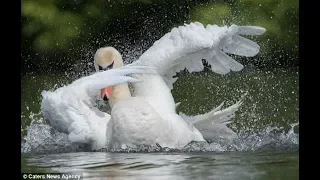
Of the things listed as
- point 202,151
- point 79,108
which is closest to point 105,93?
point 79,108

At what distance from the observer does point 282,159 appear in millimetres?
5352

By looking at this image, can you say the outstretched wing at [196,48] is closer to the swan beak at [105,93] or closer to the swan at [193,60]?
the swan at [193,60]

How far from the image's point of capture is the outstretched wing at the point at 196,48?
5926mm

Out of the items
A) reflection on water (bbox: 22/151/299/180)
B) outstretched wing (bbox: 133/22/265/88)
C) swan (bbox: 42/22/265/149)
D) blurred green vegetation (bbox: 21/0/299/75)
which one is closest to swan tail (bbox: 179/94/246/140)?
swan (bbox: 42/22/265/149)

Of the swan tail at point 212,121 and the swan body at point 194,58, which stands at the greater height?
the swan body at point 194,58

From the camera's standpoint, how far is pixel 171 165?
523 centimetres

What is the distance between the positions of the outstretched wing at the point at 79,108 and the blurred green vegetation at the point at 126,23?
273 centimetres

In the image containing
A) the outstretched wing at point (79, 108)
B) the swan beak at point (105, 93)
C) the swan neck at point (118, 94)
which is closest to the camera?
the outstretched wing at point (79, 108)

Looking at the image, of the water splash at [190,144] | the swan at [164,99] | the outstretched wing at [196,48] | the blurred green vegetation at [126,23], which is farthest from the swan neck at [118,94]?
→ the blurred green vegetation at [126,23]

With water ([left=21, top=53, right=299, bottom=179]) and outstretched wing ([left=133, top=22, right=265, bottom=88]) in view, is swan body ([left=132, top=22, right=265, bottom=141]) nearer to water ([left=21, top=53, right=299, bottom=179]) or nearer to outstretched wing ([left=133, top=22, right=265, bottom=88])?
outstretched wing ([left=133, top=22, right=265, bottom=88])

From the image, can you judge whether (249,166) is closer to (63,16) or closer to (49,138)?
(49,138)

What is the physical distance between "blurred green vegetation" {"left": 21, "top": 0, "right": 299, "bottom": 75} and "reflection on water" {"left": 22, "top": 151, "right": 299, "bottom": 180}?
9.83ft

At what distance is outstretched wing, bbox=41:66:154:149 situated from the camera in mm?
5641

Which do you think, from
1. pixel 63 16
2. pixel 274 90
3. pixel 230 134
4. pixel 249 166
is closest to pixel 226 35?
pixel 230 134
